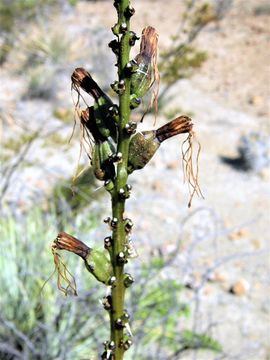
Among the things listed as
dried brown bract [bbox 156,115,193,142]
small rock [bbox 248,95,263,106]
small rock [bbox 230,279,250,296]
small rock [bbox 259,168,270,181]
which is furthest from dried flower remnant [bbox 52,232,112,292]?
small rock [bbox 248,95,263,106]

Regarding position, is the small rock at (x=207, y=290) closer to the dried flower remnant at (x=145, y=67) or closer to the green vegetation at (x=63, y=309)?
the green vegetation at (x=63, y=309)

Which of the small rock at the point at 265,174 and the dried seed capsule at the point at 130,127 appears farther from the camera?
the small rock at the point at 265,174

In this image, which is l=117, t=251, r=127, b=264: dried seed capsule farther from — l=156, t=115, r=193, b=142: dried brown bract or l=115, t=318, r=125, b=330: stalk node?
l=156, t=115, r=193, b=142: dried brown bract

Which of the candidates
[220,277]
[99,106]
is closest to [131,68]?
[99,106]

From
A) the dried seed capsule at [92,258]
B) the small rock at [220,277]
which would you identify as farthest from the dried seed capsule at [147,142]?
the small rock at [220,277]

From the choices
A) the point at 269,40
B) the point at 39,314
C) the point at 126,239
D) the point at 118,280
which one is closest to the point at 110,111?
the point at 126,239

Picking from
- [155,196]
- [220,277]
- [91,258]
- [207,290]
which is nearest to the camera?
[91,258]

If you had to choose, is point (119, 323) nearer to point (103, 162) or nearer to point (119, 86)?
point (103, 162)
